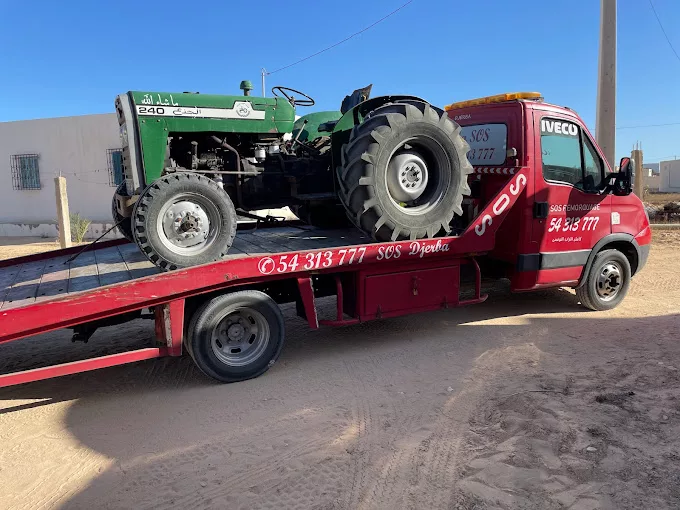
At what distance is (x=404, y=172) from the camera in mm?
5062

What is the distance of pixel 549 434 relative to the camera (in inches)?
134

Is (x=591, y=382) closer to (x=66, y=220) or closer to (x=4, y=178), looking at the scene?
(x=66, y=220)

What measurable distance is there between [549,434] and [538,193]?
→ 3.06 meters

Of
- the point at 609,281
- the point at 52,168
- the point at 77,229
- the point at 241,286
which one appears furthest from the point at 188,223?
the point at 52,168

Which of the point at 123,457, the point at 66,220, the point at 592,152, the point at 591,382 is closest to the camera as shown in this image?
the point at 123,457

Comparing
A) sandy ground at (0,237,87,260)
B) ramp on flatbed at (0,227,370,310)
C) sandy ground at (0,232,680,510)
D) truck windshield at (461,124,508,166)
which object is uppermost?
truck windshield at (461,124,508,166)

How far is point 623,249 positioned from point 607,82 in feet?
27.3

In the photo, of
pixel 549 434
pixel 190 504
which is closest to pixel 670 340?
pixel 549 434

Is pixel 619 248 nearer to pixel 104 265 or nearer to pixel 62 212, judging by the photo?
pixel 104 265

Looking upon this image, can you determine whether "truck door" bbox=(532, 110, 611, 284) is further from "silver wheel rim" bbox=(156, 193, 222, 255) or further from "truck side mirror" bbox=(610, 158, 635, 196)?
"silver wheel rim" bbox=(156, 193, 222, 255)

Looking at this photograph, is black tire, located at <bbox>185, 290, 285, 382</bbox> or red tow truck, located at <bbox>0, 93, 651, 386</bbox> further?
black tire, located at <bbox>185, 290, 285, 382</bbox>

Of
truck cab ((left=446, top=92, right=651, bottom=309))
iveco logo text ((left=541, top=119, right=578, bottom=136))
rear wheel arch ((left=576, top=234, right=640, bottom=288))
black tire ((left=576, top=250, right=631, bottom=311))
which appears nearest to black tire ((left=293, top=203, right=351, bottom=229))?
truck cab ((left=446, top=92, right=651, bottom=309))

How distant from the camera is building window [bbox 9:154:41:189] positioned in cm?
1692

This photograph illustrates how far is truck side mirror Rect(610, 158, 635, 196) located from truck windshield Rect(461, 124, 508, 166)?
1438mm
